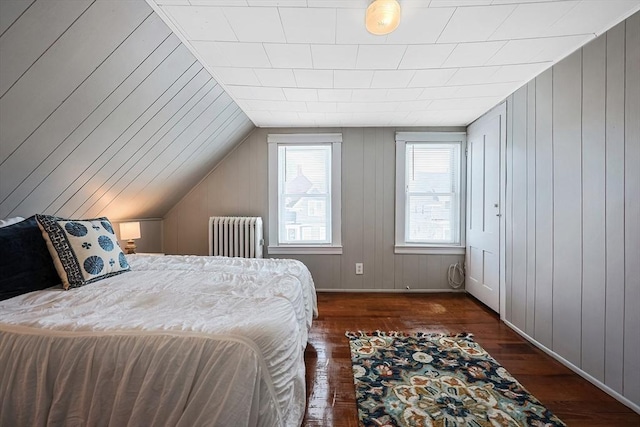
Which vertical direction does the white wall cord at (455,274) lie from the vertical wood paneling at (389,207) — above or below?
below

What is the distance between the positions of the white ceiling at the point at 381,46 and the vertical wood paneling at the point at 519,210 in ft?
0.82

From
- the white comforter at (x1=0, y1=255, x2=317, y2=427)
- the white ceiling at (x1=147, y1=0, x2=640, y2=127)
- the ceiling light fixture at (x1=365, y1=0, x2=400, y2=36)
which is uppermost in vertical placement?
the white ceiling at (x1=147, y1=0, x2=640, y2=127)

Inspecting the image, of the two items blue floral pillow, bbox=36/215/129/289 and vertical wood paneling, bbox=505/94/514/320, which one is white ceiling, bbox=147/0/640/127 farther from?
blue floral pillow, bbox=36/215/129/289

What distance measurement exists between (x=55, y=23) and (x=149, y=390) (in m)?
1.61

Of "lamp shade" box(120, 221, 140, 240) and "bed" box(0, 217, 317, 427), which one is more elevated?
"lamp shade" box(120, 221, 140, 240)

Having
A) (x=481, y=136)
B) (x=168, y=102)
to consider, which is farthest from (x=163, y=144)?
(x=481, y=136)

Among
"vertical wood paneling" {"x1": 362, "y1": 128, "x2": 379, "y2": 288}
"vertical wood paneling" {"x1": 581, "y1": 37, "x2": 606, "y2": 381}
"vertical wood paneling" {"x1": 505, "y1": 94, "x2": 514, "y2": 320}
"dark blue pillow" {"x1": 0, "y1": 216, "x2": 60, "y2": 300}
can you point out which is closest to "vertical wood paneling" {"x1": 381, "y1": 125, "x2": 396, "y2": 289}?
"vertical wood paneling" {"x1": 362, "y1": 128, "x2": 379, "y2": 288}

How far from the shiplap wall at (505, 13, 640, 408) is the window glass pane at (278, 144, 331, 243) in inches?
79.9

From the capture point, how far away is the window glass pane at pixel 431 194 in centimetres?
343

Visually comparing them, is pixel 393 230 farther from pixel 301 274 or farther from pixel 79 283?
pixel 79 283

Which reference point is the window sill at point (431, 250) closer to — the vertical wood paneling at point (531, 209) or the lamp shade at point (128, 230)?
the vertical wood paneling at point (531, 209)

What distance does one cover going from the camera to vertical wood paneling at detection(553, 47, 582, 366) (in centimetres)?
178

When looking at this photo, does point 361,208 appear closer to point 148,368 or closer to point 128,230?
point 128,230

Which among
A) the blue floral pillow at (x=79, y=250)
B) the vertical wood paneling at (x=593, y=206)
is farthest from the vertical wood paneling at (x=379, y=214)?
the blue floral pillow at (x=79, y=250)
